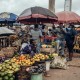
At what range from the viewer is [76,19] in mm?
14070

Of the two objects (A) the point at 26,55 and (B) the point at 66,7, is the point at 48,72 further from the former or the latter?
(B) the point at 66,7

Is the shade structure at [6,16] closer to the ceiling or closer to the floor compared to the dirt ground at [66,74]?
closer to the ceiling

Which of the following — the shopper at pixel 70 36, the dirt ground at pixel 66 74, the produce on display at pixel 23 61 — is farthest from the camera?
the shopper at pixel 70 36

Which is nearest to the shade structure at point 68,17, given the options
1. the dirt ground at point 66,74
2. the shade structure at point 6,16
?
the dirt ground at point 66,74

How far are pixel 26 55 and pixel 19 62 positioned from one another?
3.29 ft

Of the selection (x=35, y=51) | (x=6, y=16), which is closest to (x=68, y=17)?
(x=35, y=51)

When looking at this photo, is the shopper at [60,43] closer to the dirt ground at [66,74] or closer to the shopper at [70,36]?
the shopper at [70,36]

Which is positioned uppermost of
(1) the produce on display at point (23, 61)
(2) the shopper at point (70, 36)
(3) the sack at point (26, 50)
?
(2) the shopper at point (70, 36)

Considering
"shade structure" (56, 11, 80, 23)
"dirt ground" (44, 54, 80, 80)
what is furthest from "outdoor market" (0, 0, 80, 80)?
"dirt ground" (44, 54, 80, 80)

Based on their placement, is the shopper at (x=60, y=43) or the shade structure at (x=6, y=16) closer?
the shopper at (x=60, y=43)

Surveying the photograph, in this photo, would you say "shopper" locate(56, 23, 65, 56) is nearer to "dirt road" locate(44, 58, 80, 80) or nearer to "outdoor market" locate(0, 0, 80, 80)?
"outdoor market" locate(0, 0, 80, 80)

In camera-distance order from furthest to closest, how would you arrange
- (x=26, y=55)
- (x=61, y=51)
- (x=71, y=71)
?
1. (x=61, y=51)
2. (x=71, y=71)
3. (x=26, y=55)

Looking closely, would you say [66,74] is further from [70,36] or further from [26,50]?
[70,36]

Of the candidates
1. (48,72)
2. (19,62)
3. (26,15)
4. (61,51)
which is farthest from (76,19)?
(19,62)
